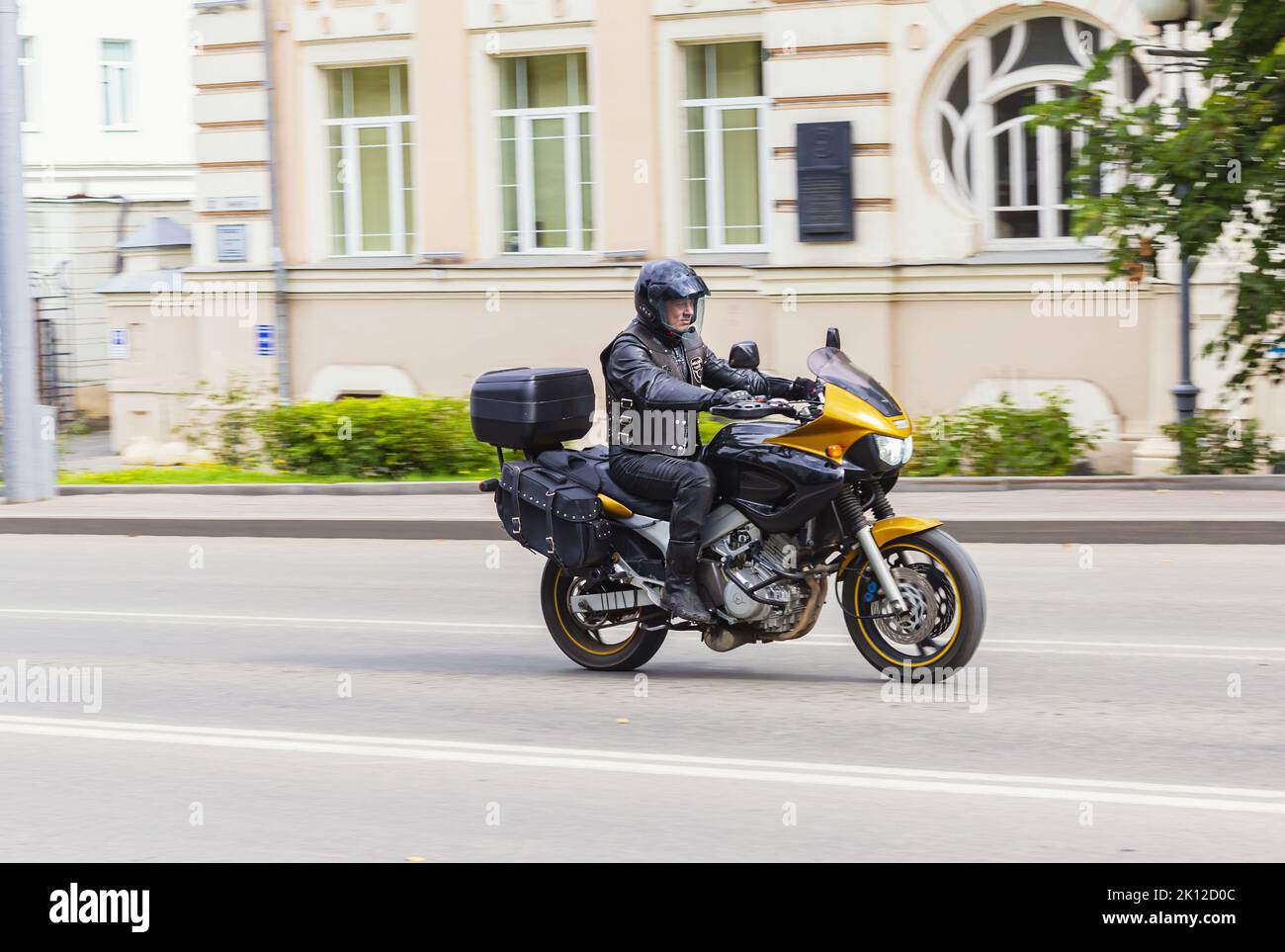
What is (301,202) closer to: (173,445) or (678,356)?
(173,445)

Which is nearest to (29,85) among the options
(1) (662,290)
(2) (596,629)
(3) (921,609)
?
(2) (596,629)

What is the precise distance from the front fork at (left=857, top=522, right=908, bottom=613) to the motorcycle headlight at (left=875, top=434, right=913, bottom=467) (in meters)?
0.31

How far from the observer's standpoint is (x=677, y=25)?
18.0 m

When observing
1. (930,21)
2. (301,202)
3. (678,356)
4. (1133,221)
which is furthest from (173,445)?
(678,356)

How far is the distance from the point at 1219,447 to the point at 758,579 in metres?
7.61

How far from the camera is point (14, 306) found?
1539cm

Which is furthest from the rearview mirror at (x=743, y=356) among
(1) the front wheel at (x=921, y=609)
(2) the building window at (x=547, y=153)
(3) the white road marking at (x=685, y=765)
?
(2) the building window at (x=547, y=153)

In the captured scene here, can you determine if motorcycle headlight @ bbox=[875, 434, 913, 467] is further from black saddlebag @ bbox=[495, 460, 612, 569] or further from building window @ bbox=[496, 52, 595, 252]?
building window @ bbox=[496, 52, 595, 252]

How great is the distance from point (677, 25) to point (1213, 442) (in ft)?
24.6

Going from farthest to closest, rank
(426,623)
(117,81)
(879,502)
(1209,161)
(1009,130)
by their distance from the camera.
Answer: (117,81) < (1009,130) < (1209,161) < (426,623) < (879,502)

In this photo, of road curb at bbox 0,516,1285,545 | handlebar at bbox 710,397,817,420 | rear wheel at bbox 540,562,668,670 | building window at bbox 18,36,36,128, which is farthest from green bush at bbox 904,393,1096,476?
building window at bbox 18,36,36,128

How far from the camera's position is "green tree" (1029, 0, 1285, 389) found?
12.3 metres

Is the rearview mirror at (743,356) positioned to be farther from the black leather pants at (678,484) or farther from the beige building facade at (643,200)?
the beige building facade at (643,200)

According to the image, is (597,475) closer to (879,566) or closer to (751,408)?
(751,408)
